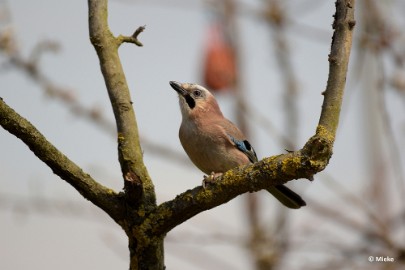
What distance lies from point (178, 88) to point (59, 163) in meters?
3.48

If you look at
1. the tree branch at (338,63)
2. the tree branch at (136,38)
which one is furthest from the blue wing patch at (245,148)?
the tree branch at (338,63)

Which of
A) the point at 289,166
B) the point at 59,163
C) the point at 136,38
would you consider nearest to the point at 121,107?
the point at 59,163

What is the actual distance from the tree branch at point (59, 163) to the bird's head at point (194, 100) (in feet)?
9.52

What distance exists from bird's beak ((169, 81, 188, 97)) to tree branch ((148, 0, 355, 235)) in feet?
10.7

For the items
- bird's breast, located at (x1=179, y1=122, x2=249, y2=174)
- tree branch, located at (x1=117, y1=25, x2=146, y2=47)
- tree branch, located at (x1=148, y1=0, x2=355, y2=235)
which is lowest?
tree branch, located at (x1=148, y1=0, x2=355, y2=235)

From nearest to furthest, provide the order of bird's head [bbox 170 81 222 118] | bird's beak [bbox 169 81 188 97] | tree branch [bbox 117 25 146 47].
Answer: tree branch [bbox 117 25 146 47], bird's head [bbox 170 81 222 118], bird's beak [bbox 169 81 188 97]

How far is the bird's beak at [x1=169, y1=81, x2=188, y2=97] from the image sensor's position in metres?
6.86

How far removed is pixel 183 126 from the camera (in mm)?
6348

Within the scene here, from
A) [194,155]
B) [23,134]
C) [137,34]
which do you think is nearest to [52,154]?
[23,134]

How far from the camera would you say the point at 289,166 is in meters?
3.14

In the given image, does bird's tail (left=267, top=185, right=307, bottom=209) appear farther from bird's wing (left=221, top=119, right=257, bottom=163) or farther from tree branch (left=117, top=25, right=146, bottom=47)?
tree branch (left=117, top=25, right=146, bottom=47)

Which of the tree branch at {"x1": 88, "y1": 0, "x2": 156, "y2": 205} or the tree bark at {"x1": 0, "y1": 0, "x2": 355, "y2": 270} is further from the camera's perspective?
the tree branch at {"x1": 88, "y1": 0, "x2": 156, "y2": 205}

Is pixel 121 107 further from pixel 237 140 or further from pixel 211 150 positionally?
pixel 237 140

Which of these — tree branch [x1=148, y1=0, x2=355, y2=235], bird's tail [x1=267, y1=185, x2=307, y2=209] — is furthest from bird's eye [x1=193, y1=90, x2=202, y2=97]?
tree branch [x1=148, y1=0, x2=355, y2=235]
